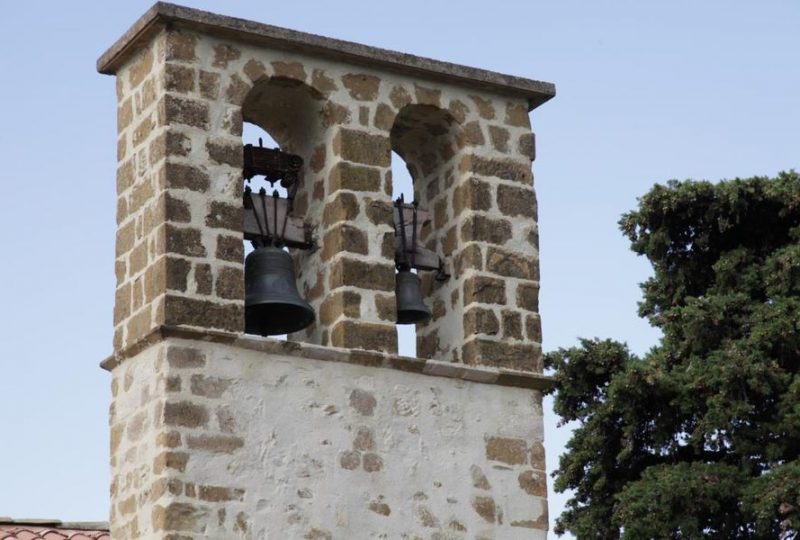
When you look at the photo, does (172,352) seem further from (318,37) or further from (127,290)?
(318,37)

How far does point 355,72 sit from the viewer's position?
11.7 meters

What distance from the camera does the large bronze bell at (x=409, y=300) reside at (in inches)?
459

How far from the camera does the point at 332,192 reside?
1148 cm

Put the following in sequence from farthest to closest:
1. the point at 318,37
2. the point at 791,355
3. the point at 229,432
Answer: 1. the point at 791,355
2. the point at 318,37
3. the point at 229,432

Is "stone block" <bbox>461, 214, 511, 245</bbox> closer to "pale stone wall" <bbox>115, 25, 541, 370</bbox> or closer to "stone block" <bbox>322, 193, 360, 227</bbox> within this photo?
"pale stone wall" <bbox>115, 25, 541, 370</bbox>

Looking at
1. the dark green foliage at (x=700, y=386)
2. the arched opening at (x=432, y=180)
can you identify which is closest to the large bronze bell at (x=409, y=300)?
the arched opening at (x=432, y=180)

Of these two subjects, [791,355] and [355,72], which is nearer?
[355,72]

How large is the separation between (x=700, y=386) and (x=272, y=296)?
8514 mm

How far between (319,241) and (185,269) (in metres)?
0.97

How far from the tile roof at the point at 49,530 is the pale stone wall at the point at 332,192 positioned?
2301 millimetres

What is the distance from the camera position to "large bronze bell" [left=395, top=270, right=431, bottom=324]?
38.2 ft

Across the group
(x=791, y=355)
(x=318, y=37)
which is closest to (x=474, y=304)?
(x=318, y=37)

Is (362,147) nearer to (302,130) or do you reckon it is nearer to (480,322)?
(302,130)

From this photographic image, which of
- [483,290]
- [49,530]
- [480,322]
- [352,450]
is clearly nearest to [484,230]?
[483,290]
